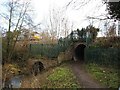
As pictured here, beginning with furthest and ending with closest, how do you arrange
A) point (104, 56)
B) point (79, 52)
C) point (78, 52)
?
point (79, 52) < point (78, 52) < point (104, 56)

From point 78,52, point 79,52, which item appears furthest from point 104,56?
point 79,52

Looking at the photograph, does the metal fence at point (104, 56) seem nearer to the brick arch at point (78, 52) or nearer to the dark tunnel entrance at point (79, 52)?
the brick arch at point (78, 52)

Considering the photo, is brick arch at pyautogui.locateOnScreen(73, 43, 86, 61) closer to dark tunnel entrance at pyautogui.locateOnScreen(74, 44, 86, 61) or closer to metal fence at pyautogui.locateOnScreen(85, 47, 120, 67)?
dark tunnel entrance at pyautogui.locateOnScreen(74, 44, 86, 61)

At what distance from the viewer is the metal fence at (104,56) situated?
24.0m

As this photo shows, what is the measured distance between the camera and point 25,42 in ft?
113

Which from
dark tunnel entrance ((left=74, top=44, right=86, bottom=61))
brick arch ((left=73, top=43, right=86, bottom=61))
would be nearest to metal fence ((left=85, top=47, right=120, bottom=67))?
brick arch ((left=73, top=43, right=86, bottom=61))

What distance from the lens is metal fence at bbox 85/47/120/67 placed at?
78.9 ft

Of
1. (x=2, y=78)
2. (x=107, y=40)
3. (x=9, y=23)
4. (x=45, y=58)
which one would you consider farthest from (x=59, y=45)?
(x=2, y=78)

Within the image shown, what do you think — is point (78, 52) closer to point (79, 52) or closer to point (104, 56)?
point (79, 52)

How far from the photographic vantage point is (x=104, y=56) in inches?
1037

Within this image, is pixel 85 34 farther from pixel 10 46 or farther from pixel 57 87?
pixel 57 87

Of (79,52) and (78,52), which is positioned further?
(79,52)

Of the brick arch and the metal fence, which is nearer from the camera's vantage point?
the metal fence

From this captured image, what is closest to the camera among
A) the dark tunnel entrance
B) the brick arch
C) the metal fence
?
the metal fence
